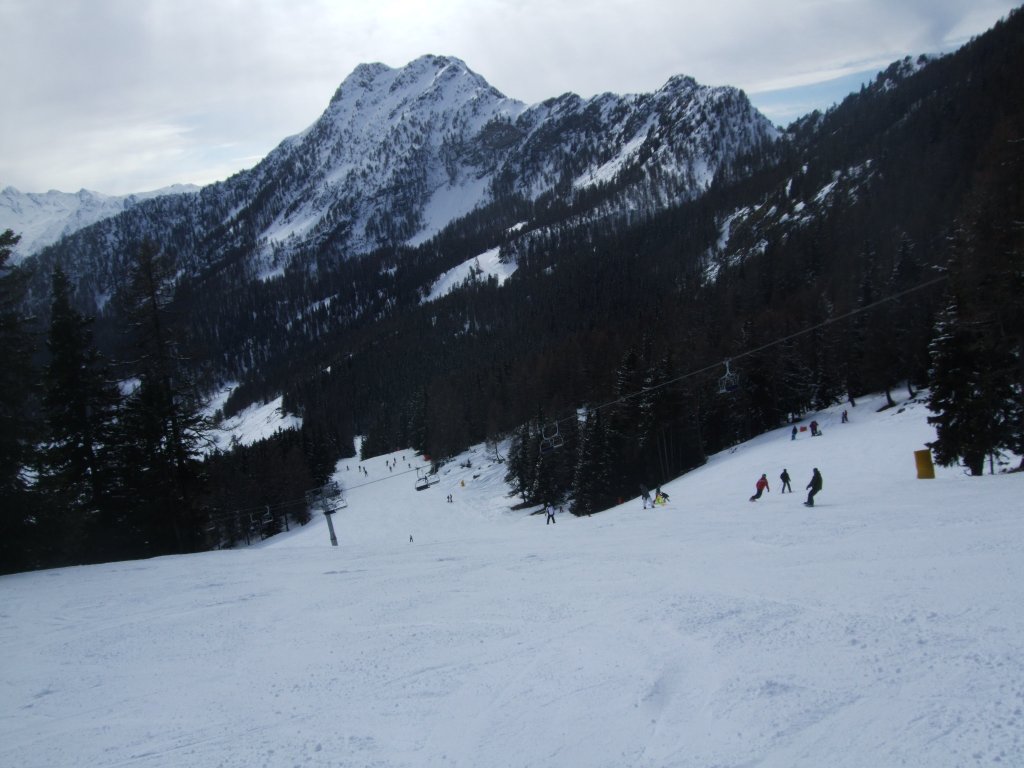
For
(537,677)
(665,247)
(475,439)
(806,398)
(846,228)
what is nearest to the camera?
(537,677)

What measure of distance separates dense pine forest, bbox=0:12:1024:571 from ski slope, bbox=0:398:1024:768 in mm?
7541

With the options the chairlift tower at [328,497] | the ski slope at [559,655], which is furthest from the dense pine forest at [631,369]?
the ski slope at [559,655]

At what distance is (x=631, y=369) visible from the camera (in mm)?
47781

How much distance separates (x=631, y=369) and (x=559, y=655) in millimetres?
41969

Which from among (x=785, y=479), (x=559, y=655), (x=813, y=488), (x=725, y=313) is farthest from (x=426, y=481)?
(x=559, y=655)

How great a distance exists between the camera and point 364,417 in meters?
148

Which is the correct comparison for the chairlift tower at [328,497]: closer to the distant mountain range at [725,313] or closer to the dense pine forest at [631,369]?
the dense pine forest at [631,369]

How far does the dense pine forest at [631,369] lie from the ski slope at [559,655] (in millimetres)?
7541

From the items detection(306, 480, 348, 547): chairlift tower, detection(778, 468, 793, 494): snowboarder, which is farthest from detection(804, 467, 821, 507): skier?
detection(306, 480, 348, 547): chairlift tower

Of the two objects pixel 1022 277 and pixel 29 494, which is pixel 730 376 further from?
pixel 29 494

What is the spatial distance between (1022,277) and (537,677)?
19447mm

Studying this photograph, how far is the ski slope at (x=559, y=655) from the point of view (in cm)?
509

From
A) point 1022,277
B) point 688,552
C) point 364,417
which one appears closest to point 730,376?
point 1022,277

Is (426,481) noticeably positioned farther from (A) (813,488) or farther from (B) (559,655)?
(B) (559,655)
